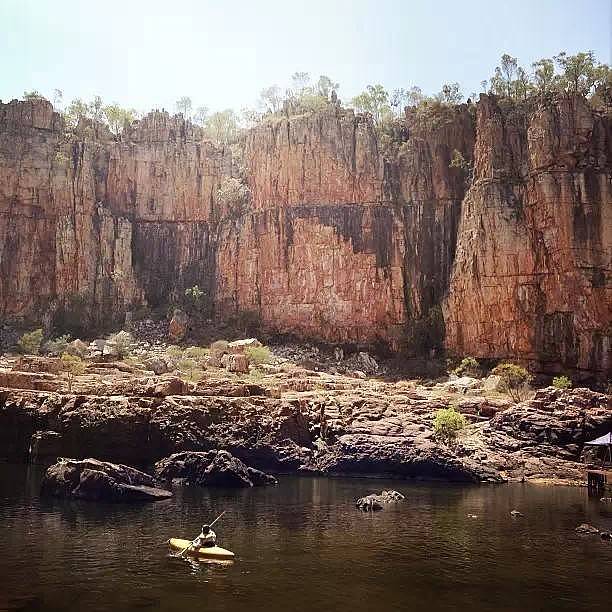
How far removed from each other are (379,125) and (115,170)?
28805mm

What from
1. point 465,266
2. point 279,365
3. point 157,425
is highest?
point 465,266

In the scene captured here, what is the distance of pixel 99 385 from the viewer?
43031 mm

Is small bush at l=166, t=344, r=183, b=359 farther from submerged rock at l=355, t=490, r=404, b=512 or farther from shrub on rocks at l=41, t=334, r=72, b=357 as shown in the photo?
submerged rock at l=355, t=490, r=404, b=512

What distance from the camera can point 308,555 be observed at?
21062 millimetres

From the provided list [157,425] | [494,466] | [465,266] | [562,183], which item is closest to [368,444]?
[494,466]

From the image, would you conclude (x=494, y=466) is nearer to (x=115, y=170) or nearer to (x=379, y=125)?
(x=379, y=125)

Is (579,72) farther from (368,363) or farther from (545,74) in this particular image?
(368,363)

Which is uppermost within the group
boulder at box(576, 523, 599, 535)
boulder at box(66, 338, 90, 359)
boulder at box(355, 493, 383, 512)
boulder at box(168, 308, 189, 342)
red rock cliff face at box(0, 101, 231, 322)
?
red rock cliff face at box(0, 101, 231, 322)

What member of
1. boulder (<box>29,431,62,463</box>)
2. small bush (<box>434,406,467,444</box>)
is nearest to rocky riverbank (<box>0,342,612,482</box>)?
boulder (<box>29,431,62,463</box>)

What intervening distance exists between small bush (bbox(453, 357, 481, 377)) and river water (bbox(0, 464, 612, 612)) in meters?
25.8

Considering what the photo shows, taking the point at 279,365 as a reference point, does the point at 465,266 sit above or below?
above

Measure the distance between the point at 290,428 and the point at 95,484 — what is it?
13714 mm

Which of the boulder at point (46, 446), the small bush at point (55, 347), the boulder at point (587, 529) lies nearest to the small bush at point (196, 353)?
the small bush at point (55, 347)

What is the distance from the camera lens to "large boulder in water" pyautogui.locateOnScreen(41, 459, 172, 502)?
29.4 m
